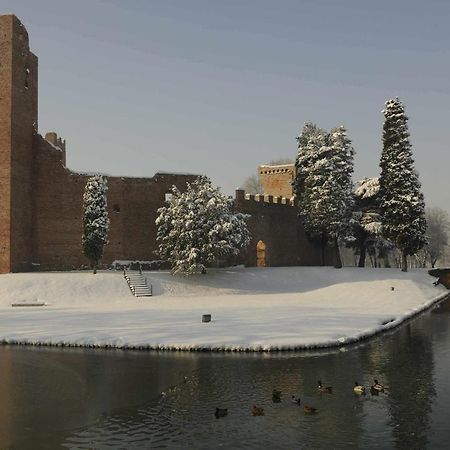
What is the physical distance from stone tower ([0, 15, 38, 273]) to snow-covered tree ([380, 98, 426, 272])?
28.5 metres

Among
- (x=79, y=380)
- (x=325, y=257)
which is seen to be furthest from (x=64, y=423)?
(x=325, y=257)

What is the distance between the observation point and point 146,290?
124 ft

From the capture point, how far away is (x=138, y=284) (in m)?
38.3

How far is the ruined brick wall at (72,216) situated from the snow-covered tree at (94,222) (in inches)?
160

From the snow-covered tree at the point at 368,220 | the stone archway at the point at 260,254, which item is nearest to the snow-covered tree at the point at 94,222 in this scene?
the stone archway at the point at 260,254

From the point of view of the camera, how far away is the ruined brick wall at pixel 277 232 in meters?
51.3

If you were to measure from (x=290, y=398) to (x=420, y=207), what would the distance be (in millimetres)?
36358

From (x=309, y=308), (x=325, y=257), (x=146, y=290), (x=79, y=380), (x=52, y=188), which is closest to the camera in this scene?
(x=79, y=380)

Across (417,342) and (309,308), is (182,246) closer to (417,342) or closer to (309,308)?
(309,308)

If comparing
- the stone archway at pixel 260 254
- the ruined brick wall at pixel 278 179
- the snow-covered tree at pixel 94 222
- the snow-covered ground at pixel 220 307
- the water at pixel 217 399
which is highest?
the ruined brick wall at pixel 278 179

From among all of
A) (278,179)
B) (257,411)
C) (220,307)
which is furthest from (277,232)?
(257,411)

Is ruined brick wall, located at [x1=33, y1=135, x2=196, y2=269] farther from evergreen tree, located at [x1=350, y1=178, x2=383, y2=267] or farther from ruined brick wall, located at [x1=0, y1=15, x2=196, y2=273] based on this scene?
evergreen tree, located at [x1=350, y1=178, x2=383, y2=267]

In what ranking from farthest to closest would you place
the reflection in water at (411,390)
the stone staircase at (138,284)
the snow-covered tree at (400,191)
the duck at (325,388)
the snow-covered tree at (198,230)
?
1. the snow-covered tree at (400,191)
2. the snow-covered tree at (198,230)
3. the stone staircase at (138,284)
4. the duck at (325,388)
5. the reflection in water at (411,390)

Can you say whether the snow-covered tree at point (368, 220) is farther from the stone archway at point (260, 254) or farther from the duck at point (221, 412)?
the duck at point (221, 412)
